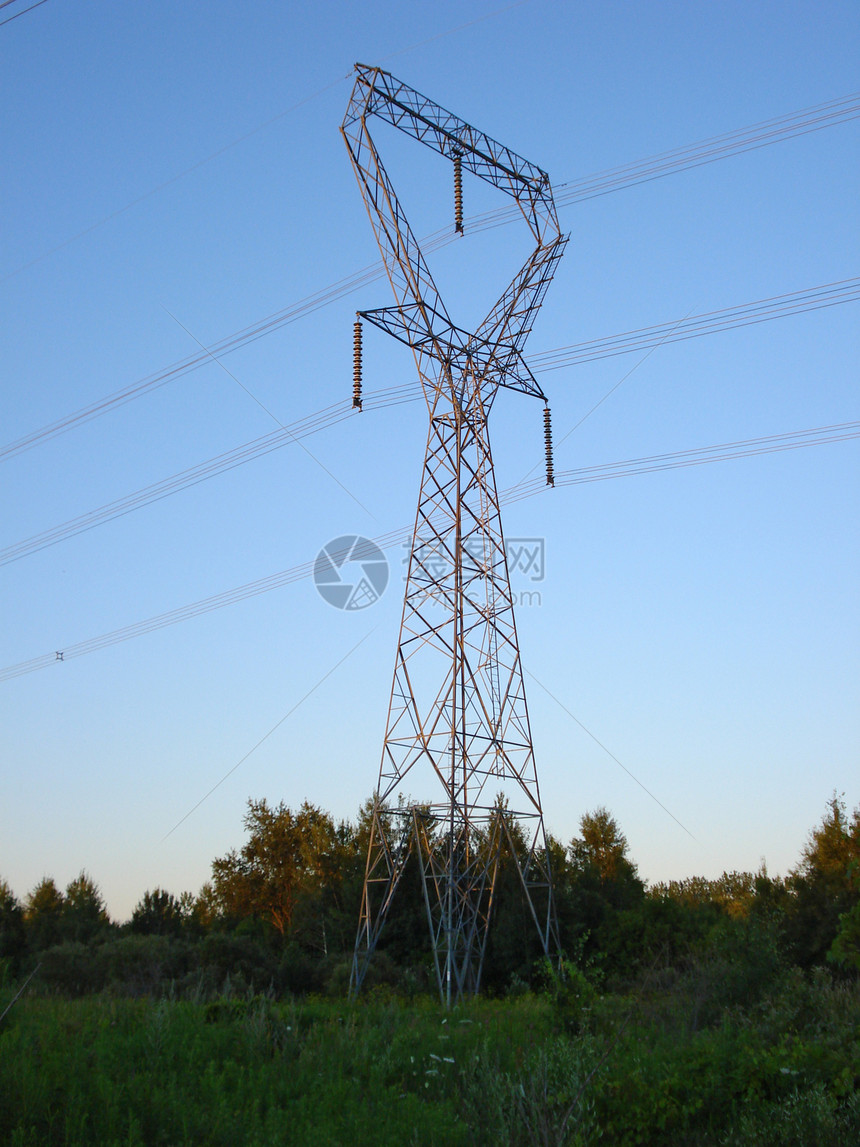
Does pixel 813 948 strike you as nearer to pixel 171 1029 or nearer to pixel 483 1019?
pixel 483 1019

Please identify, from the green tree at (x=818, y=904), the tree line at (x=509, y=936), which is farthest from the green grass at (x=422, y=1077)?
the green tree at (x=818, y=904)

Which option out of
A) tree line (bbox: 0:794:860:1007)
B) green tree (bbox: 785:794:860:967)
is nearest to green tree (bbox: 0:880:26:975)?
tree line (bbox: 0:794:860:1007)

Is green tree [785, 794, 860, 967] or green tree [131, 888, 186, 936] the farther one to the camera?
green tree [131, 888, 186, 936]

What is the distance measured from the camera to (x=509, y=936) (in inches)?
1013

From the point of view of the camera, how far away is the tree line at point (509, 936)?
1697cm

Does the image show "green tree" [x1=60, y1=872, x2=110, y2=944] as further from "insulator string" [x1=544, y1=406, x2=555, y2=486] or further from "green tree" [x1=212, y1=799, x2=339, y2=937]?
"insulator string" [x1=544, y1=406, x2=555, y2=486]

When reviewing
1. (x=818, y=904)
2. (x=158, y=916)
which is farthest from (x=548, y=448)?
(x=158, y=916)

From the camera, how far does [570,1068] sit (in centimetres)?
986

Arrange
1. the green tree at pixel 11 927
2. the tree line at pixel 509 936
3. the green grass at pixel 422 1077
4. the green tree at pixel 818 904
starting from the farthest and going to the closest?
the green tree at pixel 11 927 < the green tree at pixel 818 904 < the tree line at pixel 509 936 < the green grass at pixel 422 1077

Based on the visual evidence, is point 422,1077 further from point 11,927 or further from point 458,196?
point 11,927

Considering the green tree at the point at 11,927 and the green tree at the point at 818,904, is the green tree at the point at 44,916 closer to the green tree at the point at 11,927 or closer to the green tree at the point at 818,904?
the green tree at the point at 11,927

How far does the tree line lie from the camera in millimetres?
16969

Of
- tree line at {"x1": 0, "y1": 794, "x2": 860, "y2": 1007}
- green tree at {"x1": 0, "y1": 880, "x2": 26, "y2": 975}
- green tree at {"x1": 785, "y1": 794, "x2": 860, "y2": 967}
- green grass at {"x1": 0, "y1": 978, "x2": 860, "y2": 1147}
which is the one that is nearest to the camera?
green grass at {"x1": 0, "y1": 978, "x2": 860, "y2": 1147}

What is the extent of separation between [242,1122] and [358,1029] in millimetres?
4340
